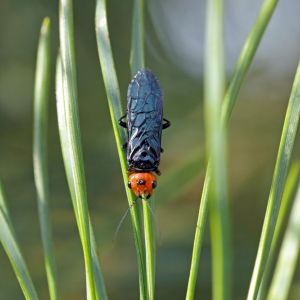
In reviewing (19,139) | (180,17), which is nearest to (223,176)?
(19,139)

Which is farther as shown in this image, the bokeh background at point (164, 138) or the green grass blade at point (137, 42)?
the bokeh background at point (164, 138)

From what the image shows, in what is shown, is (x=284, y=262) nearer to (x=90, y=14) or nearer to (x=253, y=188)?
(x=253, y=188)

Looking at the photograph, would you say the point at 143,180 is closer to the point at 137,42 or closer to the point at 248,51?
the point at 137,42

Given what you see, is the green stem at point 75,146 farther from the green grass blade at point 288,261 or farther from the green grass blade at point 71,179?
the green grass blade at point 288,261

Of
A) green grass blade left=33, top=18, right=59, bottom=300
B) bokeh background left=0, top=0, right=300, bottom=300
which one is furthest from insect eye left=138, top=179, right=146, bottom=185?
green grass blade left=33, top=18, right=59, bottom=300

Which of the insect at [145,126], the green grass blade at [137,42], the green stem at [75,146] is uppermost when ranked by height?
the insect at [145,126]

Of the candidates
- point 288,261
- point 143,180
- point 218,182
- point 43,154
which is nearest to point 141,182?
point 143,180

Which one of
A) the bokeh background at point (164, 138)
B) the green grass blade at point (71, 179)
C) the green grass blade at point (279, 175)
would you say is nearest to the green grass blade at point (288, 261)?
the green grass blade at point (279, 175)
